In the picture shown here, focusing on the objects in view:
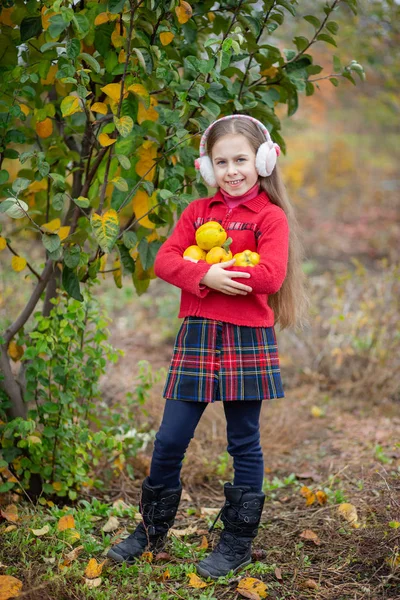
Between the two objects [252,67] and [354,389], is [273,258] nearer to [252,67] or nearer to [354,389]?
[252,67]

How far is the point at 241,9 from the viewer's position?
2451 millimetres

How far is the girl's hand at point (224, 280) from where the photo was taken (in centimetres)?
206

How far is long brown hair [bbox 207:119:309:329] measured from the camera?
7.50 ft

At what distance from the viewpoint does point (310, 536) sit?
8.04ft

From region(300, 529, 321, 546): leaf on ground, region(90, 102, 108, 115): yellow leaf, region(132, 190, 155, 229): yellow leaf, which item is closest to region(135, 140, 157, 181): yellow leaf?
region(132, 190, 155, 229): yellow leaf

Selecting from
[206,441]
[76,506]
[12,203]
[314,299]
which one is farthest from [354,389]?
[12,203]

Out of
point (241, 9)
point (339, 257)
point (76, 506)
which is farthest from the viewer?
point (339, 257)

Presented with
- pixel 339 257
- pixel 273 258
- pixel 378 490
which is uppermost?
pixel 339 257

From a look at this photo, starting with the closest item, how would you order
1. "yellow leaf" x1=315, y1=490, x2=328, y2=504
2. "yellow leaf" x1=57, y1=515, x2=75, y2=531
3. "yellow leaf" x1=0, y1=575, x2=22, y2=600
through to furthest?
"yellow leaf" x1=0, y1=575, x2=22, y2=600 < "yellow leaf" x1=57, y1=515, x2=75, y2=531 < "yellow leaf" x1=315, y1=490, x2=328, y2=504

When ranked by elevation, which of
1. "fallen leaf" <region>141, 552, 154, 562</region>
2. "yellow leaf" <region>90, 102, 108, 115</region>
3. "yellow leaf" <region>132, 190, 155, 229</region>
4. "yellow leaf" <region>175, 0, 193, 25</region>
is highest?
"yellow leaf" <region>175, 0, 193, 25</region>

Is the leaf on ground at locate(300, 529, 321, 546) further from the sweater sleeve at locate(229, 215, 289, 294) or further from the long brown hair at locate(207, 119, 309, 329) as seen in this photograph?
the sweater sleeve at locate(229, 215, 289, 294)

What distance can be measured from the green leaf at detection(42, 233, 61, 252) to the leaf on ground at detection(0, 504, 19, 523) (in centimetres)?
105

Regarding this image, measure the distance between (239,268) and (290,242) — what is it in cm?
39

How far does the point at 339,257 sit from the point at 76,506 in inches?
269
